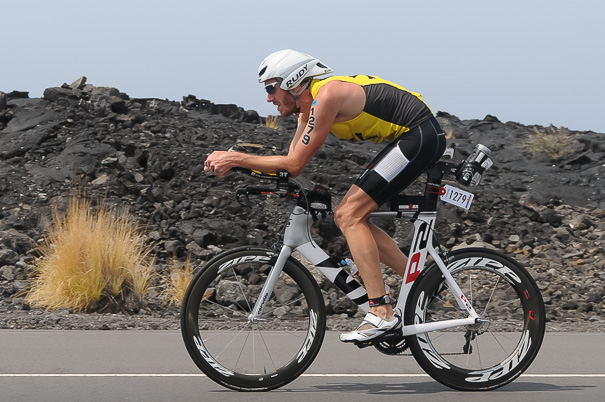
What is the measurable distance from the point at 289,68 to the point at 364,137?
673 mm

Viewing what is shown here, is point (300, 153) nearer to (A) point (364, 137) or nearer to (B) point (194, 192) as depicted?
(A) point (364, 137)

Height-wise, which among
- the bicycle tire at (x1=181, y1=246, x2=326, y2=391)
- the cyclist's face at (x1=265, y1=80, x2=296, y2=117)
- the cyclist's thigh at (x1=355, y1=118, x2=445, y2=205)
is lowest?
the bicycle tire at (x1=181, y1=246, x2=326, y2=391)

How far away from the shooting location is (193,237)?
16.5 metres

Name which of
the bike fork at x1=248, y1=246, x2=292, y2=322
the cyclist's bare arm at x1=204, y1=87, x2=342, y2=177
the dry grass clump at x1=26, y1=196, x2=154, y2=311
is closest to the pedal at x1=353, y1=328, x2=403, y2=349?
the bike fork at x1=248, y1=246, x2=292, y2=322

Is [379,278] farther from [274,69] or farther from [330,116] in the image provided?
[274,69]

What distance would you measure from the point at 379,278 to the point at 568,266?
11.6 m

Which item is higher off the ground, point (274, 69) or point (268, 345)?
point (274, 69)

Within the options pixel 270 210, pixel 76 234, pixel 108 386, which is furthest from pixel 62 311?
pixel 270 210

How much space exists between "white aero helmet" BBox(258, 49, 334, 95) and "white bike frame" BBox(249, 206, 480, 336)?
2.74ft

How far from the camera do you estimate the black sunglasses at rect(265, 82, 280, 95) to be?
19.5 feet

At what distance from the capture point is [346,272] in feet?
20.1

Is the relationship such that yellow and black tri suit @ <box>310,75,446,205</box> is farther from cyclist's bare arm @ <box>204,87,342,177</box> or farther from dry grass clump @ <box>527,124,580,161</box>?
dry grass clump @ <box>527,124,580,161</box>

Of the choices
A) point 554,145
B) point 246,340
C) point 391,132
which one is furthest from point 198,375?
point 554,145

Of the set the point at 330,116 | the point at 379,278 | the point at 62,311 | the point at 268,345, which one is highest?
the point at 330,116
